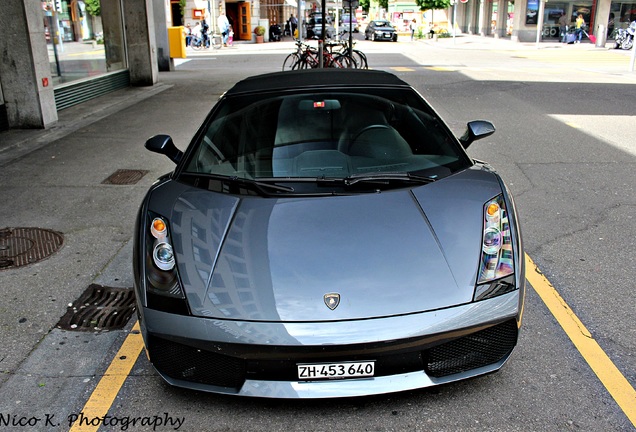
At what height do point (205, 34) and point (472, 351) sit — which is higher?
point (205, 34)

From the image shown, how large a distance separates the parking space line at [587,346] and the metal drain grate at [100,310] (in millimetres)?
2635

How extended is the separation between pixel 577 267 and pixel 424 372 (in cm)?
232

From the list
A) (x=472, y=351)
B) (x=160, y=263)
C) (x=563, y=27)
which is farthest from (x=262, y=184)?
(x=563, y=27)

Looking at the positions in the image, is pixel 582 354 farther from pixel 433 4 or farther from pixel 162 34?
pixel 433 4

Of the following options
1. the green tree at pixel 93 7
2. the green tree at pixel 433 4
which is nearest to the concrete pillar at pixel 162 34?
the green tree at pixel 93 7

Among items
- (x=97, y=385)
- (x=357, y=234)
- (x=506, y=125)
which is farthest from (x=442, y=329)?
(x=506, y=125)

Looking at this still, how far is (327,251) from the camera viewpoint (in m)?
2.71

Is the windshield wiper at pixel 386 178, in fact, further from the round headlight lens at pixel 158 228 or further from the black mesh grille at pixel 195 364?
the black mesh grille at pixel 195 364

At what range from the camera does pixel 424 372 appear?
2531mm

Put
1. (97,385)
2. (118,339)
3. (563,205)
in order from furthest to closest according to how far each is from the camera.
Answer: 1. (563,205)
2. (118,339)
3. (97,385)

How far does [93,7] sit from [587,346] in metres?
13.9

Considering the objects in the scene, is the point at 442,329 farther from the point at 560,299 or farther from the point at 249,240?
the point at 560,299

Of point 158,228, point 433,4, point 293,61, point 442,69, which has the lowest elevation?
point 442,69

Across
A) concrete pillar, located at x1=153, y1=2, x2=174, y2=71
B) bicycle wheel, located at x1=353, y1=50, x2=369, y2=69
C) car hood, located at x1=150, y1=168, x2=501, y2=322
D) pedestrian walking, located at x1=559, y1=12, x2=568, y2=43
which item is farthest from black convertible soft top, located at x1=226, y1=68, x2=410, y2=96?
pedestrian walking, located at x1=559, y1=12, x2=568, y2=43
